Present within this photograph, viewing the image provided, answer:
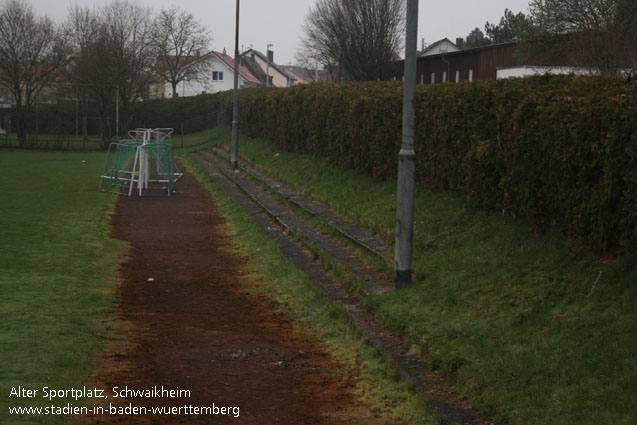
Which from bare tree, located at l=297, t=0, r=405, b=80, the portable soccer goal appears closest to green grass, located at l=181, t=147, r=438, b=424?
the portable soccer goal

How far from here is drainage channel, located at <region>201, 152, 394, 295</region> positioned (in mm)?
10128

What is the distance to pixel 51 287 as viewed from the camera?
387 inches

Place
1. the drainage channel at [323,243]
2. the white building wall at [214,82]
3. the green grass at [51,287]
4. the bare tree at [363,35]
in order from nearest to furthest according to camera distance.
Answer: the green grass at [51,287]
the drainage channel at [323,243]
the bare tree at [363,35]
the white building wall at [214,82]

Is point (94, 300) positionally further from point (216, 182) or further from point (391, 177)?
point (216, 182)

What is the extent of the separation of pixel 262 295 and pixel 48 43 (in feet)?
133

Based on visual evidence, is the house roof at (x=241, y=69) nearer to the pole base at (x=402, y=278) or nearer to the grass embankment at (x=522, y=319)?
the grass embankment at (x=522, y=319)

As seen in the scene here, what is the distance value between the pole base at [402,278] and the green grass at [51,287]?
352 centimetres

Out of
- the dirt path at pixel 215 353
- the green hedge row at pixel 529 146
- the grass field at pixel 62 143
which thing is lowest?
the dirt path at pixel 215 353

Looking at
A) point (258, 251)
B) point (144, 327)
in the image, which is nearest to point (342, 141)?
point (258, 251)

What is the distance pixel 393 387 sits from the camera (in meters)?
6.41

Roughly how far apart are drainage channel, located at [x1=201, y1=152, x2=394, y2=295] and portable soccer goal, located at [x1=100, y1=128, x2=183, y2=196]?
2.60 meters

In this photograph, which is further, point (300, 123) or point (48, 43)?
point (48, 43)

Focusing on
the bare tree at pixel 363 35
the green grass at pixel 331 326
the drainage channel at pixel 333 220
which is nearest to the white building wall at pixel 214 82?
the bare tree at pixel 363 35

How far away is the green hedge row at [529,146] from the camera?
288 inches
